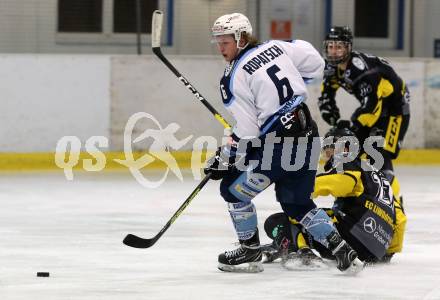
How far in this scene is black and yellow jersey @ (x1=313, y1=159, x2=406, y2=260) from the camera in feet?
19.5

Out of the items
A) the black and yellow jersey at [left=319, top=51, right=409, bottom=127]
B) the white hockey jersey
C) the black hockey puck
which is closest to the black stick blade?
the black hockey puck

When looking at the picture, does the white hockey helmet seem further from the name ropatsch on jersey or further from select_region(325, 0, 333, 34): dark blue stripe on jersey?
select_region(325, 0, 333, 34): dark blue stripe on jersey

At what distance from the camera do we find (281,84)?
5.63 metres

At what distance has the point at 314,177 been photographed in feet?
18.9

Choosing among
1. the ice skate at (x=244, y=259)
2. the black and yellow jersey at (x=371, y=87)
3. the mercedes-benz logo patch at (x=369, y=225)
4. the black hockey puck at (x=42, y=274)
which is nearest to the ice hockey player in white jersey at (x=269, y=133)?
the ice skate at (x=244, y=259)

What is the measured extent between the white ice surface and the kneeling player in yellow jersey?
0.10 metres

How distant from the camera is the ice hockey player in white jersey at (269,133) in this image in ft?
18.4

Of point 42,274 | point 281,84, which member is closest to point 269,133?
point 281,84

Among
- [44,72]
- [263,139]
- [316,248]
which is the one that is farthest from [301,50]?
[44,72]

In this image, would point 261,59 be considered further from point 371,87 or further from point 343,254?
point 371,87

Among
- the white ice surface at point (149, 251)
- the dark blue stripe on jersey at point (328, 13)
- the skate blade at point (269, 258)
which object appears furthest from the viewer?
the dark blue stripe on jersey at point (328, 13)

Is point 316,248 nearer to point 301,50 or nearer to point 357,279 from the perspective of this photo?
point 357,279

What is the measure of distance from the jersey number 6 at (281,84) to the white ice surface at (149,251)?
0.78 metres

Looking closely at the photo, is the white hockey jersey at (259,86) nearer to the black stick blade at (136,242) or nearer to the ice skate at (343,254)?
the ice skate at (343,254)
